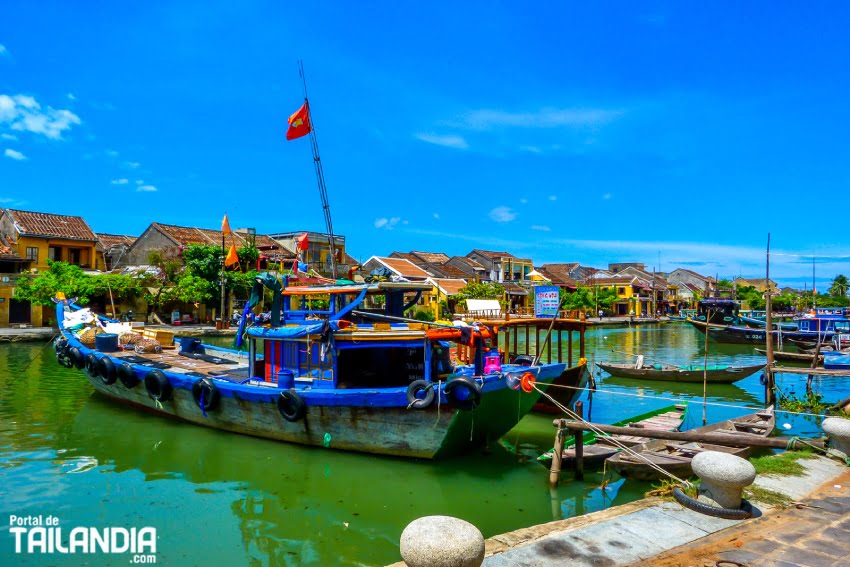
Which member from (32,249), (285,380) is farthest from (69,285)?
(285,380)

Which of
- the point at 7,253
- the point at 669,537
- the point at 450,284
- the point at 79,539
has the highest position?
the point at 7,253

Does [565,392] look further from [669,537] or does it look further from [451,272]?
[451,272]

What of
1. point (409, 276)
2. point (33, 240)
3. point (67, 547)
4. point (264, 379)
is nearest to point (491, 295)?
point (409, 276)

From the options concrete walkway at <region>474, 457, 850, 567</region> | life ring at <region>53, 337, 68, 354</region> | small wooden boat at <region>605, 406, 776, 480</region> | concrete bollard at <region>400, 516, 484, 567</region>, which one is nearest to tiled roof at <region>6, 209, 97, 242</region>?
life ring at <region>53, 337, 68, 354</region>

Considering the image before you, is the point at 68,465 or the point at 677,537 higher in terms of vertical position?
the point at 677,537

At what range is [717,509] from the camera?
6742 millimetres

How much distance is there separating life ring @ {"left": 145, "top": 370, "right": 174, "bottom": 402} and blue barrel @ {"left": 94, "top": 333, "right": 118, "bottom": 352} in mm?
4411

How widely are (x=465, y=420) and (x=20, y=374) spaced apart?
19.8 m

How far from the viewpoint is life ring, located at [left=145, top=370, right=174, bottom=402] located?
47.6 feet

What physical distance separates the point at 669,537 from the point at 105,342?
17650 millimetres

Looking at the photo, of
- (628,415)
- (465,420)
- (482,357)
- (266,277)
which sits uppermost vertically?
(266,277)

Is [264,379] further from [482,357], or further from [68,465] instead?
[482,357]

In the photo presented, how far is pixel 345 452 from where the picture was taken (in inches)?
473

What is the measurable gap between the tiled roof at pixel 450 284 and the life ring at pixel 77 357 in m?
37.0
